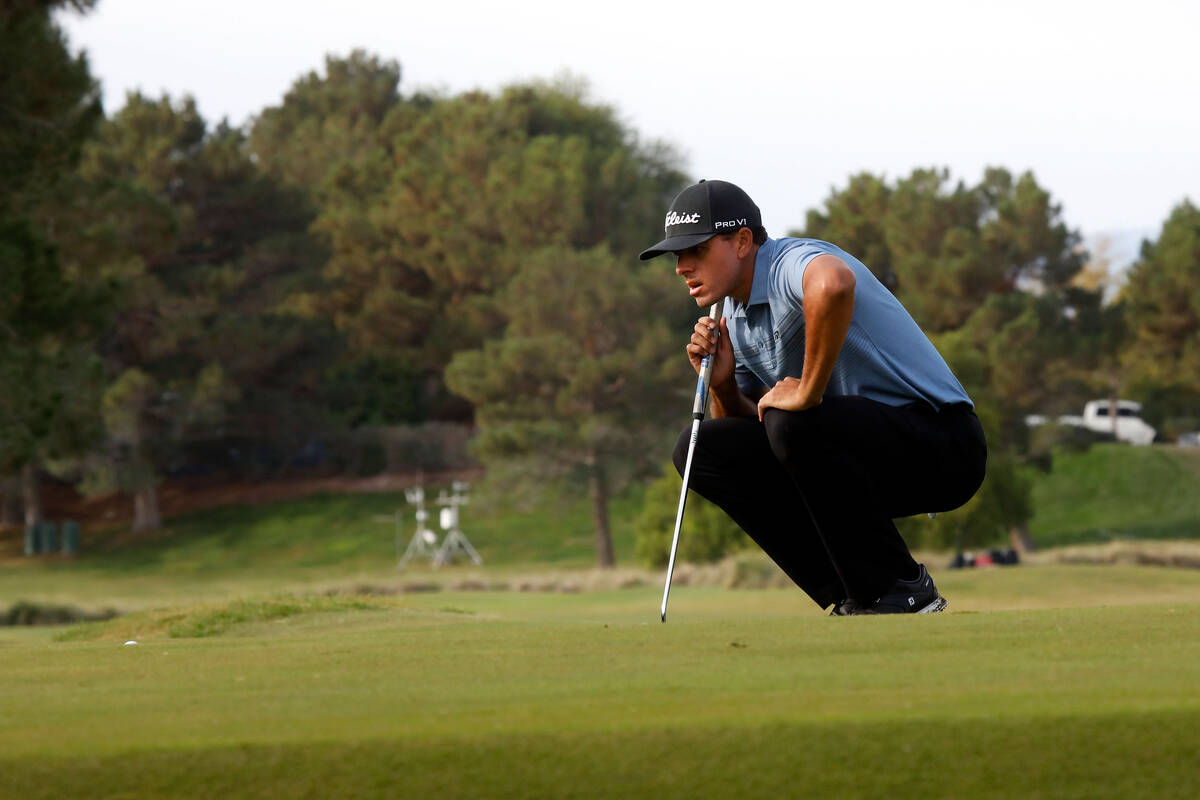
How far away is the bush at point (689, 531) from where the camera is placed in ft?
101

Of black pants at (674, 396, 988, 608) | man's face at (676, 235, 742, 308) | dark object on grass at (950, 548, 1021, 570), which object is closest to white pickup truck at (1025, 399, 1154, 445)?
dark object on grass at (950, 548, 1021, 570)

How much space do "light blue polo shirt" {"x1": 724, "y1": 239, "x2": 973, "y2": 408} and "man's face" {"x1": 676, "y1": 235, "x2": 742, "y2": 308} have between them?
80 mm

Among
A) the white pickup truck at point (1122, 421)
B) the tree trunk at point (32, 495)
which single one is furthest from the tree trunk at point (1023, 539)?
the tree trunk at point (32, 495)

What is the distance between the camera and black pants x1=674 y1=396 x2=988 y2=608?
489 cm

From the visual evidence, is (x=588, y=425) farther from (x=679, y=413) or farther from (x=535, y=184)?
(x=535, y=184)

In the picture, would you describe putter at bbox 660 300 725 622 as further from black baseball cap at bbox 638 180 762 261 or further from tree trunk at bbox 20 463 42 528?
tree trunk at bbox 20 463 42 528

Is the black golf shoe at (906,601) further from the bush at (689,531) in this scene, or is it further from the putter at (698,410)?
the bush at (689,531)

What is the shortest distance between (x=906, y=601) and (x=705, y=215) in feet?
4.95

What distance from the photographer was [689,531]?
104ft

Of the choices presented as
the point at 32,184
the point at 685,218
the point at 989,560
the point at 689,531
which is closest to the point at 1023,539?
the point at 989,560

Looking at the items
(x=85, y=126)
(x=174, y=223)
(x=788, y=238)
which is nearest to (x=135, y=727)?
(x=788, y=238)

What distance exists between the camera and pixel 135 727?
9.37 ft

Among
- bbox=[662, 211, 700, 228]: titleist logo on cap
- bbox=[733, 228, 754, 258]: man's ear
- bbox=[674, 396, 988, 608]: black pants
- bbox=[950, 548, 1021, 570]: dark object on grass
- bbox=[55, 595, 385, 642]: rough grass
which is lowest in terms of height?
bbox=[950, 548, 1021, 570]: dark object on grass

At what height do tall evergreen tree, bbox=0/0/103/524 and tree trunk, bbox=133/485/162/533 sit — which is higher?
tall evergreen tree, bbox=0/0/103/524
